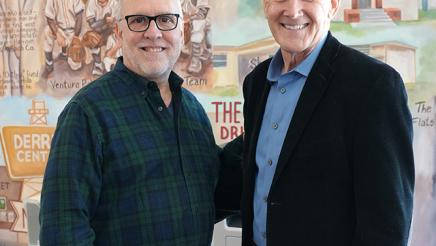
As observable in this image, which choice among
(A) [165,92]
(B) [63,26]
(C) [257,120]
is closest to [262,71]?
(C) [257,120]

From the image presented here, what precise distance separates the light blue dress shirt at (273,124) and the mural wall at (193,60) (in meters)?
0.79

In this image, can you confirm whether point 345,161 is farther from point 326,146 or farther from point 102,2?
point 102,2

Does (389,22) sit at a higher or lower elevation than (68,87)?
higher

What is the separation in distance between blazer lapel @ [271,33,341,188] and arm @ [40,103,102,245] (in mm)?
441

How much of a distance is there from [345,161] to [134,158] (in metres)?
0.51

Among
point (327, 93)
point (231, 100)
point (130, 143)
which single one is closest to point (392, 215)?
point (327, 93)

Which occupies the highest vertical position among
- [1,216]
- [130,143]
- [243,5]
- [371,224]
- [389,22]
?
[243,5]

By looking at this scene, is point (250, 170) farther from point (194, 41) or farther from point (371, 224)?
point (194, 41)

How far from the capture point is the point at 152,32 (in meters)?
1.20

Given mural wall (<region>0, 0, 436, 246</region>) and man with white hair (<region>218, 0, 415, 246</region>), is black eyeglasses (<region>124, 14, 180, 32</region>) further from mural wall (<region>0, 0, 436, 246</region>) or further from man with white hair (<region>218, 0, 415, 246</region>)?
mural wall (<region>0, 0, 436, 246</region>)

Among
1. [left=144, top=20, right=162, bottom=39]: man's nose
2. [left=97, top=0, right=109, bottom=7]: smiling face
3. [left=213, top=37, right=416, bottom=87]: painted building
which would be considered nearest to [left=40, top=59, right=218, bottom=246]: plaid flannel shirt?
[left=144, top=20, right=162, bottom=39]: man's nose

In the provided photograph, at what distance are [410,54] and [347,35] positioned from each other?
25 cm

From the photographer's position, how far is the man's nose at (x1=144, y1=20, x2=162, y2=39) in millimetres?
1195

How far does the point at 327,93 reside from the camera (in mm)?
1005
